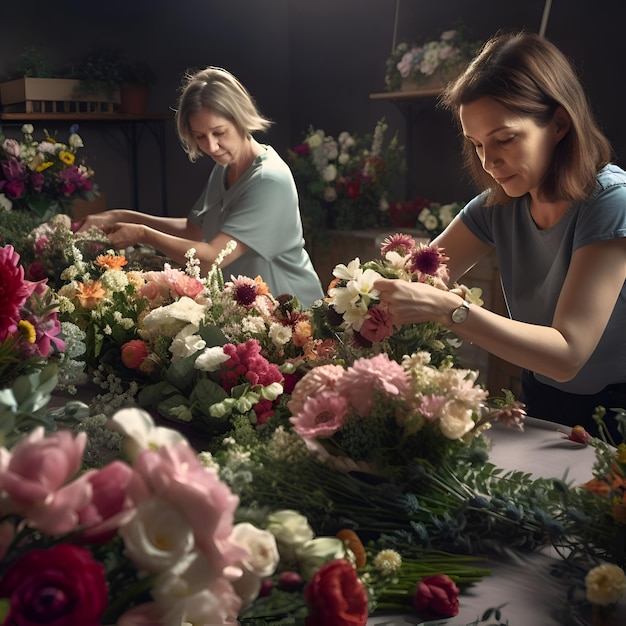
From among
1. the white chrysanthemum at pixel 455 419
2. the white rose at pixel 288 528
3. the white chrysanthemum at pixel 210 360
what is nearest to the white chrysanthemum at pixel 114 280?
the white chrysanthemum at pixel 210 360

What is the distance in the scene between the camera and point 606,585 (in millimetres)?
946

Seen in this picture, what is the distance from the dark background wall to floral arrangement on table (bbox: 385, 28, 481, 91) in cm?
16

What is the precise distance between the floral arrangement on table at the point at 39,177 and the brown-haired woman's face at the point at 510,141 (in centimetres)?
216

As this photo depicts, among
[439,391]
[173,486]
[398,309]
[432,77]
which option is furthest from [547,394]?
[432,77]

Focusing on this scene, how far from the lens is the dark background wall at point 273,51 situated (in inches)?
198

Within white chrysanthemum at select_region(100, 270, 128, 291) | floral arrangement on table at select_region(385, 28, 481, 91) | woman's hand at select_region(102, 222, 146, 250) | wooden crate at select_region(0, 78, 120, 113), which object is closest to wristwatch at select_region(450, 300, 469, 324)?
white chrysanthemum at select_region(100, 270, 128, 291)

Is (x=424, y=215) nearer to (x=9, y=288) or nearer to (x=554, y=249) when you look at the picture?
(x=554, y=249)

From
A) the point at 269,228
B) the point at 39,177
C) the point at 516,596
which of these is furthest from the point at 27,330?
the point at 39,177

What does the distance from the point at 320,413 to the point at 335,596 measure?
1.20 feet

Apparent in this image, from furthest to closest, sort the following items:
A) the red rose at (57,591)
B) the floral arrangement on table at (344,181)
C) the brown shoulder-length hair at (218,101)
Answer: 1. the floral arrangement on table at (344,181)
2. the brown shoulder-length hair at (218,101)
3. the red rose at (57,591)

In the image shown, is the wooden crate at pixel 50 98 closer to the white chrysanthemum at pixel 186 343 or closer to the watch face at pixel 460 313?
the white chrysanthemum at pixel 186 343

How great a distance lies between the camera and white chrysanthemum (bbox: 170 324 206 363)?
1.65 m

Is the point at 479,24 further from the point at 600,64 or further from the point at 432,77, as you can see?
the point at 600,64

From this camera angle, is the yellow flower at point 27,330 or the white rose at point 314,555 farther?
the yellow flower at point 27,330
